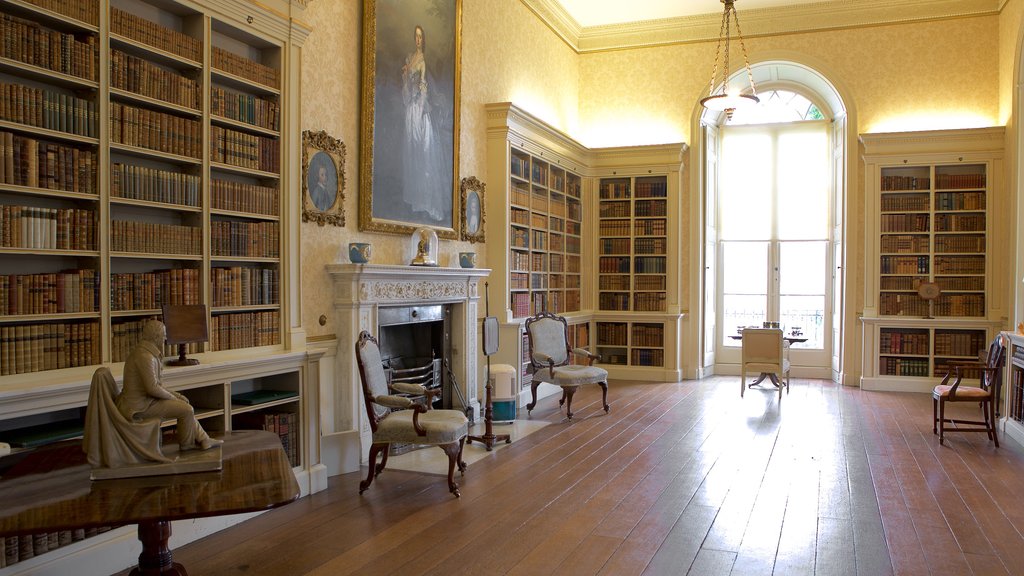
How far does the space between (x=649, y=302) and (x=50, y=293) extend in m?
8.50

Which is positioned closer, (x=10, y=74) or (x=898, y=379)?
(x=10, y=74)

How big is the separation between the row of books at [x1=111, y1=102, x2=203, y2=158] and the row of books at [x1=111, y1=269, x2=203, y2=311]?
697 millimetres

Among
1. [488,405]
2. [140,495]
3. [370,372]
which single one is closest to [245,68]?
[370,372]

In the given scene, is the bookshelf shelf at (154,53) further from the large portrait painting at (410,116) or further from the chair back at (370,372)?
the chair back at (370,372)

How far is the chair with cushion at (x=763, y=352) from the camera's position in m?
9.10

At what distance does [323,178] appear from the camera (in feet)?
18.1

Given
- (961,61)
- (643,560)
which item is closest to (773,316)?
(961,61)

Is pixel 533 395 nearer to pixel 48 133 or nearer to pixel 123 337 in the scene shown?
pixel 123 337

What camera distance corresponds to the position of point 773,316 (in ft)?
37.3

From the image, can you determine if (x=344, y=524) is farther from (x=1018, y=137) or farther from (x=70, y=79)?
(x=1018, y=137)

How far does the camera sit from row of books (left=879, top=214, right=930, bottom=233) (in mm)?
9852

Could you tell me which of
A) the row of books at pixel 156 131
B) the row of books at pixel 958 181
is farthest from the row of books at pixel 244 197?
the row of books at pixel 958 181

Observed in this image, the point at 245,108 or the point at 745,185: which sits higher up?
the point at 745,185

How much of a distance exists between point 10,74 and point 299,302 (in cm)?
216
